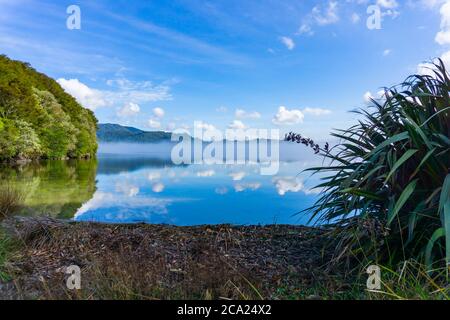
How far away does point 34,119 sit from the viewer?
88.4 ft

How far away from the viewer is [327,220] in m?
3.24

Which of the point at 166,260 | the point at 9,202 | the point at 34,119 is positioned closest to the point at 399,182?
the point at 166,260

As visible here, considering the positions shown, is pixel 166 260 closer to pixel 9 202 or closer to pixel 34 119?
pixel 9 202

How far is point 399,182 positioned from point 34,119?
29.9m

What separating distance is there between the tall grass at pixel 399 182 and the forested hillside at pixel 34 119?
73.9ft

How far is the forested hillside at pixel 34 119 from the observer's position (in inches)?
944

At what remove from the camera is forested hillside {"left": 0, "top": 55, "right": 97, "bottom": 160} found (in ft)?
78.6

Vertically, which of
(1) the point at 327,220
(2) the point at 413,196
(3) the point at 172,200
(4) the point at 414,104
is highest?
(4) the point at 414,104

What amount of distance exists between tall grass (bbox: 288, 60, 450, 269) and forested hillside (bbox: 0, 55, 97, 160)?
22.5 m

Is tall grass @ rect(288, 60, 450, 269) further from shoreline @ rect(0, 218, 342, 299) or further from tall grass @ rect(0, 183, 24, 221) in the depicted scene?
tall grass @ rect(0, 183, 24, 221)
